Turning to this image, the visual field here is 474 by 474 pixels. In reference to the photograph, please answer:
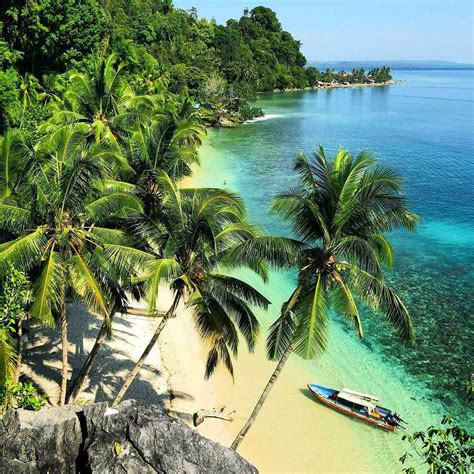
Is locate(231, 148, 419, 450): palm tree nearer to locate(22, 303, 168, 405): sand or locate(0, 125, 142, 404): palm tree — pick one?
locate(0, 125, 142, 404): palm tree

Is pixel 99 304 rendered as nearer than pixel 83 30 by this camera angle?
Yes

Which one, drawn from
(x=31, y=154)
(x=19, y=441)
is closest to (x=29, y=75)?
(x=31, y=154)

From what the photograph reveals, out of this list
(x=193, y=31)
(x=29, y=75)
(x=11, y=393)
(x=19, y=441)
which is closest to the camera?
(x=19, y=441)

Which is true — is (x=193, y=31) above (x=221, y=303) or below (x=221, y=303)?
above

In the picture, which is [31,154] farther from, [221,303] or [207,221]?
[221,303]

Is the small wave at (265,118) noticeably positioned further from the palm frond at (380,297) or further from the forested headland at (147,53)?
the palm frond at (380,297)

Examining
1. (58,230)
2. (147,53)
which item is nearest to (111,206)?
(58,230)

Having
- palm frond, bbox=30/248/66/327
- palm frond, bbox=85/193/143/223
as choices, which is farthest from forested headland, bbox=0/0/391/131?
palm frond, bbox=30/248/66/327

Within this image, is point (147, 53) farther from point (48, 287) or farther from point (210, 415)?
point (48, 287)
